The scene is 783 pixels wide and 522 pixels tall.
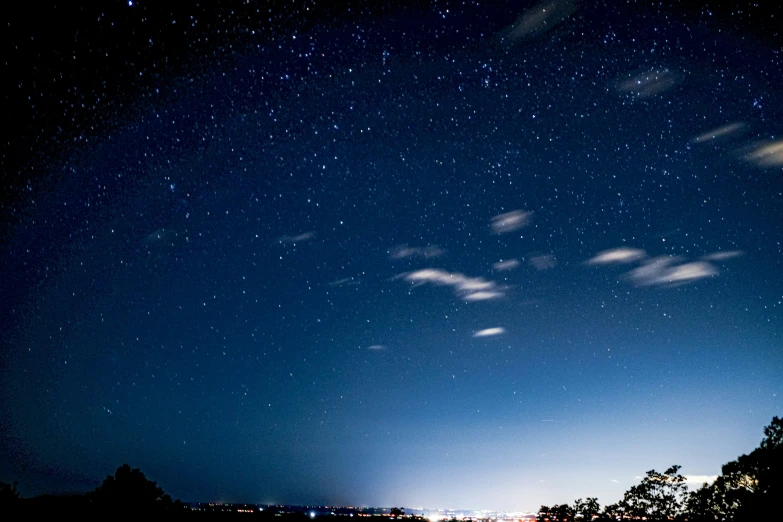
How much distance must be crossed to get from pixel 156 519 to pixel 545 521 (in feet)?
54.4

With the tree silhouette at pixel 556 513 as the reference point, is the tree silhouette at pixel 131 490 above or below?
above

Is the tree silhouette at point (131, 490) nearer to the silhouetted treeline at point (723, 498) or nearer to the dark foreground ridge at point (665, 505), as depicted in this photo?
the dark foreground ridge at point (665, 505)

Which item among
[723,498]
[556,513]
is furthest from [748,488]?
[556,513]

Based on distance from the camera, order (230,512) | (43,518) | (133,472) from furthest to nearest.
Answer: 1. (133,472)
2. (230,512)
3. (43,518)

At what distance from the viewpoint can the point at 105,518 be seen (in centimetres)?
1427

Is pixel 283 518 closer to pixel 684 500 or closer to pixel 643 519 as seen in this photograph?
pixel 643 519

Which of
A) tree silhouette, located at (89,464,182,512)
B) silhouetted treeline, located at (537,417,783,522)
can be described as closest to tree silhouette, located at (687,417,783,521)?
silhouetted treeline, located at (537,417,783,522)

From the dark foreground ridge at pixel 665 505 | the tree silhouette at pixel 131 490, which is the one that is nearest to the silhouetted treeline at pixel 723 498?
the dark foreground ridge at pixel 665 505

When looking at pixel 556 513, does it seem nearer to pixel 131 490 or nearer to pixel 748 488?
pixel 748 488

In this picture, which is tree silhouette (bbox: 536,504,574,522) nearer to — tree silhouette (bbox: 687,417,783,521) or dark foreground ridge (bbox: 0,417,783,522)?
dark foreground ridge (bbox: 0,417,783,522)

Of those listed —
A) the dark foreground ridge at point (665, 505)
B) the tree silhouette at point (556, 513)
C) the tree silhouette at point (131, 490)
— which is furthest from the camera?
the tree silhouette at point (131, 490)

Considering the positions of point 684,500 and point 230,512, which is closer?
point 230,512

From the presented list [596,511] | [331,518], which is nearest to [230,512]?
[331,518]

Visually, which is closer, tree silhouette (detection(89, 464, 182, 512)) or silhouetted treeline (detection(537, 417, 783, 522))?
silhouetted treeline (detection(537, 417, 783, 522))
